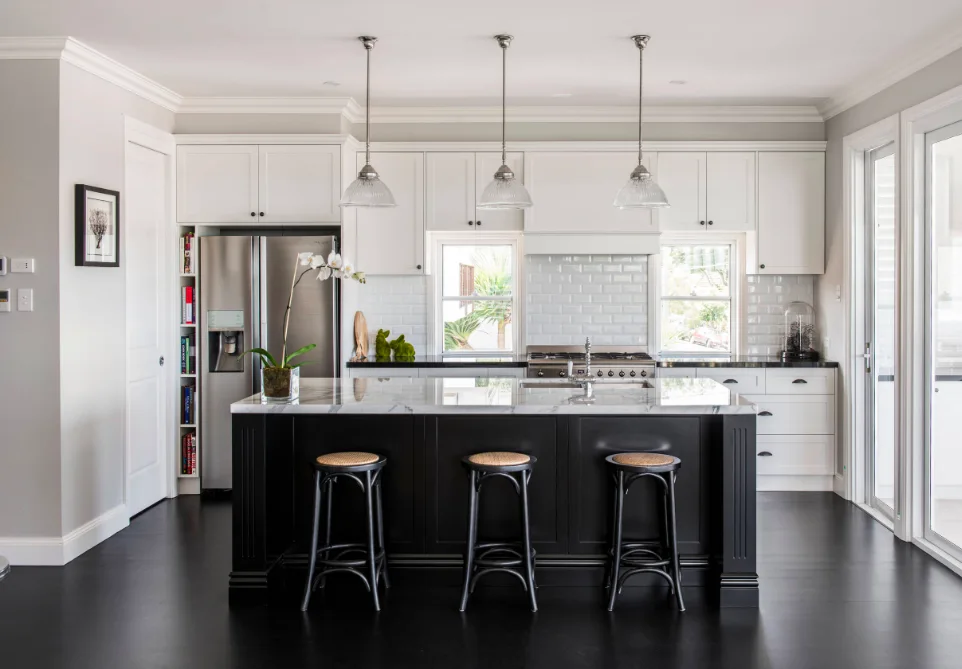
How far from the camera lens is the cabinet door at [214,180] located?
18.9 feet

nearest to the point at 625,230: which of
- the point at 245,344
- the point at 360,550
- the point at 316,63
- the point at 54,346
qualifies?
the point at 316,63

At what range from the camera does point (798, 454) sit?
582 cm

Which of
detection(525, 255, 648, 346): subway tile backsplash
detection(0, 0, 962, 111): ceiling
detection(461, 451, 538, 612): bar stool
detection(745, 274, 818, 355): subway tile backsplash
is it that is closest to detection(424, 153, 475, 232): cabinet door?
detection(0, 0, 962, 111): ceiling

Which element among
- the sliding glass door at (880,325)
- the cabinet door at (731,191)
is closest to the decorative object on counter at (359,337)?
the cabinet door at (731,191)

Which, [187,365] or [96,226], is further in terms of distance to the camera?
[187,365]

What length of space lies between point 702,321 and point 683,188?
1139 mm

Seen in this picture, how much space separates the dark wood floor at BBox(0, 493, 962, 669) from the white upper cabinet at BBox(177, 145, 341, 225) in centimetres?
248

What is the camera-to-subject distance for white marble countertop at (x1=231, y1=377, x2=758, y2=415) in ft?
11.8

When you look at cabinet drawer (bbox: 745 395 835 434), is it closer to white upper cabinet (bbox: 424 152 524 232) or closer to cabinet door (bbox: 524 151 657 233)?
cabinet door (bbox: 524 151 657 233)

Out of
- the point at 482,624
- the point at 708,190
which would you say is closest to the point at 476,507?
the point at 482,624

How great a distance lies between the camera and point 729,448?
12.1ft

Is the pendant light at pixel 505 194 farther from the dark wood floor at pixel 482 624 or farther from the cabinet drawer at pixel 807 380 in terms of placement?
the cabinet drawer at pixel 807 380

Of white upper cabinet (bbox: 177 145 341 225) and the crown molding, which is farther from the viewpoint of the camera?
white upper cabinet (bbox: 177 145 341 225)

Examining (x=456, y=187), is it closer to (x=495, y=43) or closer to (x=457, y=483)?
(x=495, y=43)
